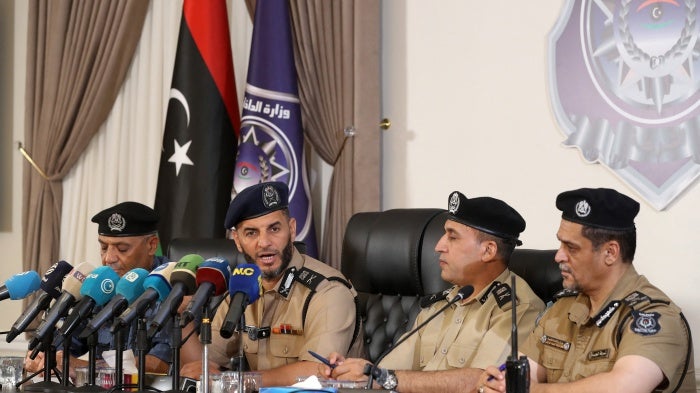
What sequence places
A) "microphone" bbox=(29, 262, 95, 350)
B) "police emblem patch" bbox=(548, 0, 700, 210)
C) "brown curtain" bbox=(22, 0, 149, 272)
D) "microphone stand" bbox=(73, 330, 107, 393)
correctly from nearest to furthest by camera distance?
"microphone" bbox=(29, 262, 95, 350)
"microphone stand" bbox=(73, 330, 107, 393)
"police emblem patch" bbox=(548, 0, 700, 210)
"brown curtain" bbox=(22, 0, 149, 272)

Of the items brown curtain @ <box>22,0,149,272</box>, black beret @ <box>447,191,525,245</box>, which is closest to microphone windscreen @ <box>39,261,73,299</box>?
black beret @ <box>447,191,525,245</box>

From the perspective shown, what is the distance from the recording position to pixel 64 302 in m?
3.16

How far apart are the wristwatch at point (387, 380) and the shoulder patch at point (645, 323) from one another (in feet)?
2.43

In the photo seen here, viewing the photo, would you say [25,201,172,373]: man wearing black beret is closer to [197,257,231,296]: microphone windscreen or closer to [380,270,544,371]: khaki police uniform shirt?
[380,270,544,371]: khaki police uniform shirt

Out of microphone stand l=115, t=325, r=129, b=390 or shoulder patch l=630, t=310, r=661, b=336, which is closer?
shoulder patch l=630, t=310, r=661, b=336

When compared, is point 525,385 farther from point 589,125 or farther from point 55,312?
point 589,125

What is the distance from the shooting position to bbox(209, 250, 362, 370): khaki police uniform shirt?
153 inches

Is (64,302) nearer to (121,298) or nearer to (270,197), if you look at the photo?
(121,298)

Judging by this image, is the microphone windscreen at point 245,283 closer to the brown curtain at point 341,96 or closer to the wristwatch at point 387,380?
the wristwatch at point 387,380

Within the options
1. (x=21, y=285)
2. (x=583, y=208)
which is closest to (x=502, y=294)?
(x=583, y=208)

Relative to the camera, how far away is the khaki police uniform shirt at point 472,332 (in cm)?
358

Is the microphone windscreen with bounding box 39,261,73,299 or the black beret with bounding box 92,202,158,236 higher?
the black beret with bounding box 92,202,158,236

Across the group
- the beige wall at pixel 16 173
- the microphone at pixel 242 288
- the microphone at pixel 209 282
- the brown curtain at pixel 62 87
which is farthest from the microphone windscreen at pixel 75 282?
the beige wall at pixel 16 173

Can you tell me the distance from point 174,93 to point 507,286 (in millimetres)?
2681
